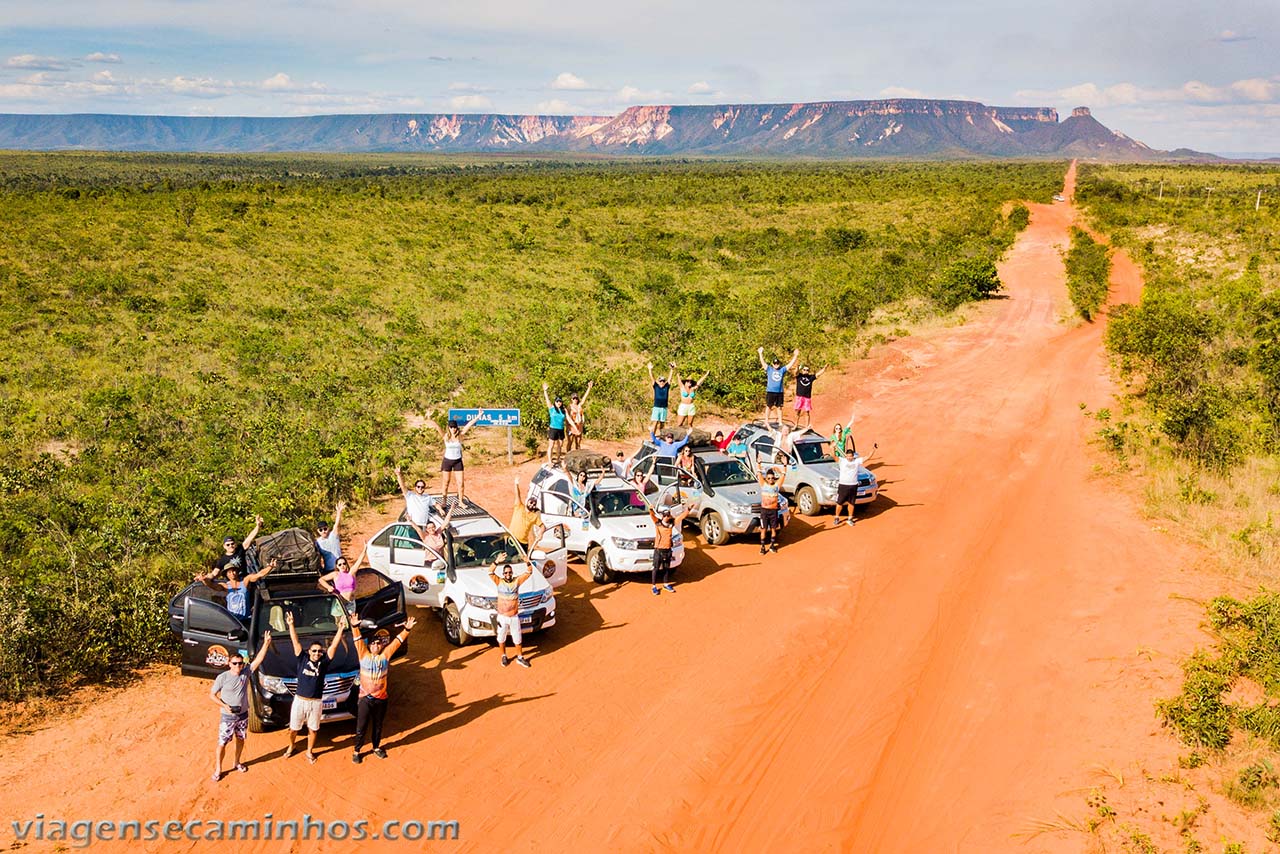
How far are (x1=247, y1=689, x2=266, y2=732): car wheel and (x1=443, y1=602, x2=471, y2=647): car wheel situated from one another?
288 cm

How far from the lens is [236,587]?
10.4 metres

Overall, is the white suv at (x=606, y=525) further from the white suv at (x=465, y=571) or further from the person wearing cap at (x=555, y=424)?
the person wearing cap at (x=555, y=424)

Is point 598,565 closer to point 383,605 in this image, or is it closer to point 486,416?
point 383,605

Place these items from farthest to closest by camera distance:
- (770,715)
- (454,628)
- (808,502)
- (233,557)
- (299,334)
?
1. (299,334)
2. (808,502)
3. (454,628)
4. (233,557)
5. (770,715)

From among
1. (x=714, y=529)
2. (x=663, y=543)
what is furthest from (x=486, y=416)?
(x=663, y=543)

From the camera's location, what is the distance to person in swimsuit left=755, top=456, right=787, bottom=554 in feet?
49.2

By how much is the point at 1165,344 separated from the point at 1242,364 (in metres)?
2.97

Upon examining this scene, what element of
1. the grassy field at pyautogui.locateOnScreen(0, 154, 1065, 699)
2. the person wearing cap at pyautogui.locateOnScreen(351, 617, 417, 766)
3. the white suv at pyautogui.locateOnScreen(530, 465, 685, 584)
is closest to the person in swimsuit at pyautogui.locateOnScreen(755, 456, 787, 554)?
→ the white suv at pyautogui.locateOnScreen(530, 465, 685, 584)

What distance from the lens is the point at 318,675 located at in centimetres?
903

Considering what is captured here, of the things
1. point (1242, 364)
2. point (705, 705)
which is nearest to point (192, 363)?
point (705, 705)

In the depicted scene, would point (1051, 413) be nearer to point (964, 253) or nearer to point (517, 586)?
point (517, 586)

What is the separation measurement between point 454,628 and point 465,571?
801 mm

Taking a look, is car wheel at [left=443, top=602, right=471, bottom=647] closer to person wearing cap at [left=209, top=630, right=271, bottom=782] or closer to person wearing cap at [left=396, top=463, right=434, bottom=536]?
person wearing cap at [left=396, top=463, right=434, bottom=536]

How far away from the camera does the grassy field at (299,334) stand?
1334 cm
